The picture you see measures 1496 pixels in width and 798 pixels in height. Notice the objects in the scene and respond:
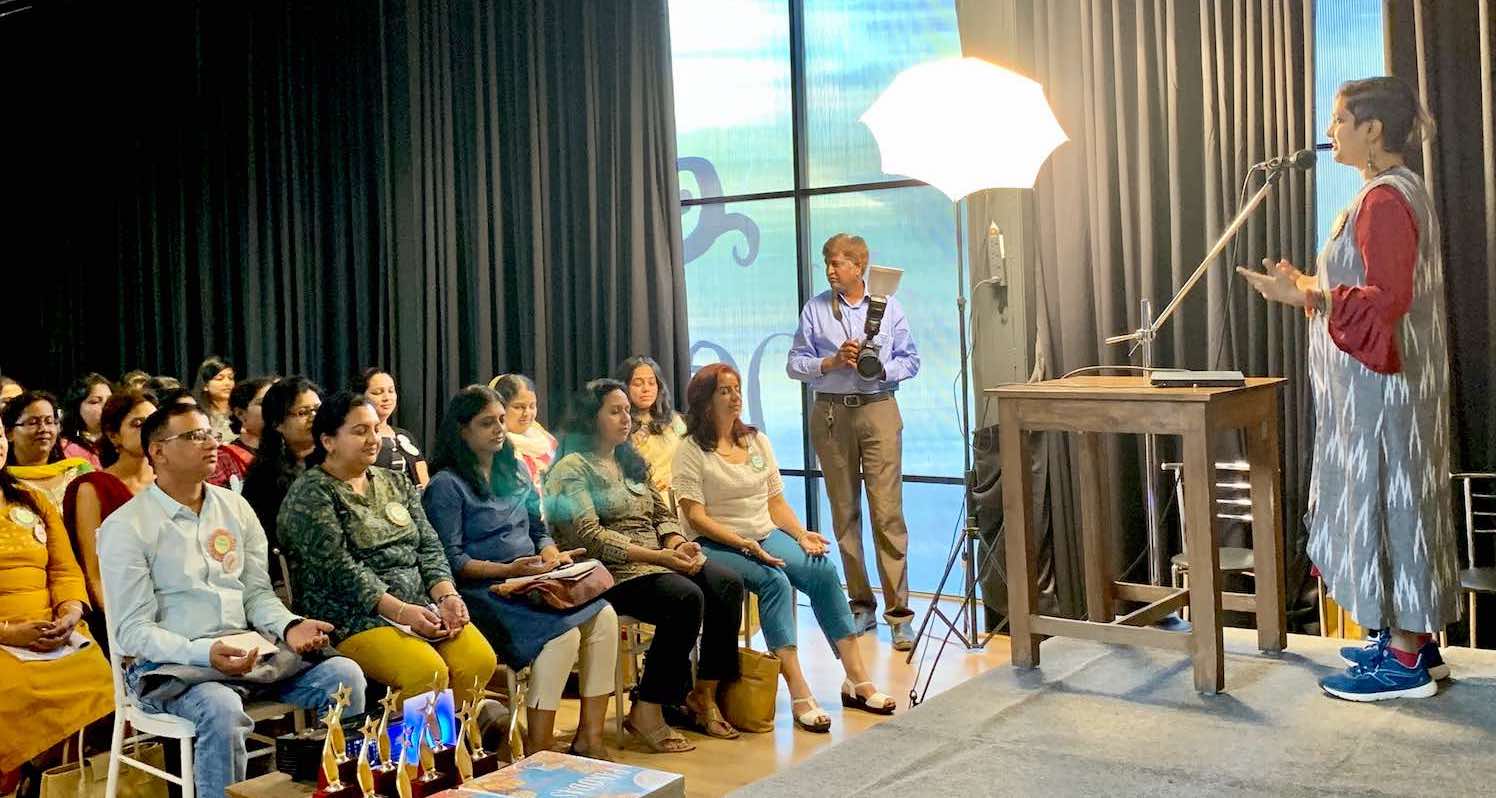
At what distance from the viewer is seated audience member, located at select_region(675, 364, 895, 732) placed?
14.1 ft

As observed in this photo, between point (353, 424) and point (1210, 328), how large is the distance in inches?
111

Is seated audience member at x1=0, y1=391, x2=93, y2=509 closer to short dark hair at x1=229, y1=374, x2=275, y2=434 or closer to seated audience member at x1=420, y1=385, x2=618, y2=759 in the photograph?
short dark hair at x1=229, y1=374, x2=275, y2=434

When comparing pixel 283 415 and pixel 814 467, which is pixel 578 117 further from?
pixel 283 415

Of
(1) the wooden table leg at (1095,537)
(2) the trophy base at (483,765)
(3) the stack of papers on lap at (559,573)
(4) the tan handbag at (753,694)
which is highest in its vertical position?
(1) the wooden table leg at (1095,537)

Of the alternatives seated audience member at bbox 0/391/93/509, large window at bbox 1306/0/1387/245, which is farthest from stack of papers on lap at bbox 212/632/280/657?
large window at bbox 1306/0/1387/245

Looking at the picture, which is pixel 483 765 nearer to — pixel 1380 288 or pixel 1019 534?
pixel 1019 534

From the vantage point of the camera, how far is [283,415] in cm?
407

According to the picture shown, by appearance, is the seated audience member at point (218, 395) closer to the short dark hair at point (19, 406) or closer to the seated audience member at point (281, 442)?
the short dark hair at point (19, 406)

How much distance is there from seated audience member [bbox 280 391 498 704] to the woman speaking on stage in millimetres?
2084

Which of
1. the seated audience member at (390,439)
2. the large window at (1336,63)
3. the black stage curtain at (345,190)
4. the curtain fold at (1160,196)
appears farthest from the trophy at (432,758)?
the black stage curtain at (345,190)

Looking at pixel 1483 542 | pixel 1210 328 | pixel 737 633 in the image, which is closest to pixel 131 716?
pixel 737 633

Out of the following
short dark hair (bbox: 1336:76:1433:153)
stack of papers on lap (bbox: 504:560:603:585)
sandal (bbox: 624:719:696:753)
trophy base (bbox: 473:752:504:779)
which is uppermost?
short dark hair (bbox: 1336:76:1433:153)

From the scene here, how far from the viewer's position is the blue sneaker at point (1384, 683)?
8.67ft

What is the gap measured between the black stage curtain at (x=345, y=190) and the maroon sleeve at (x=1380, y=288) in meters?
3.94
